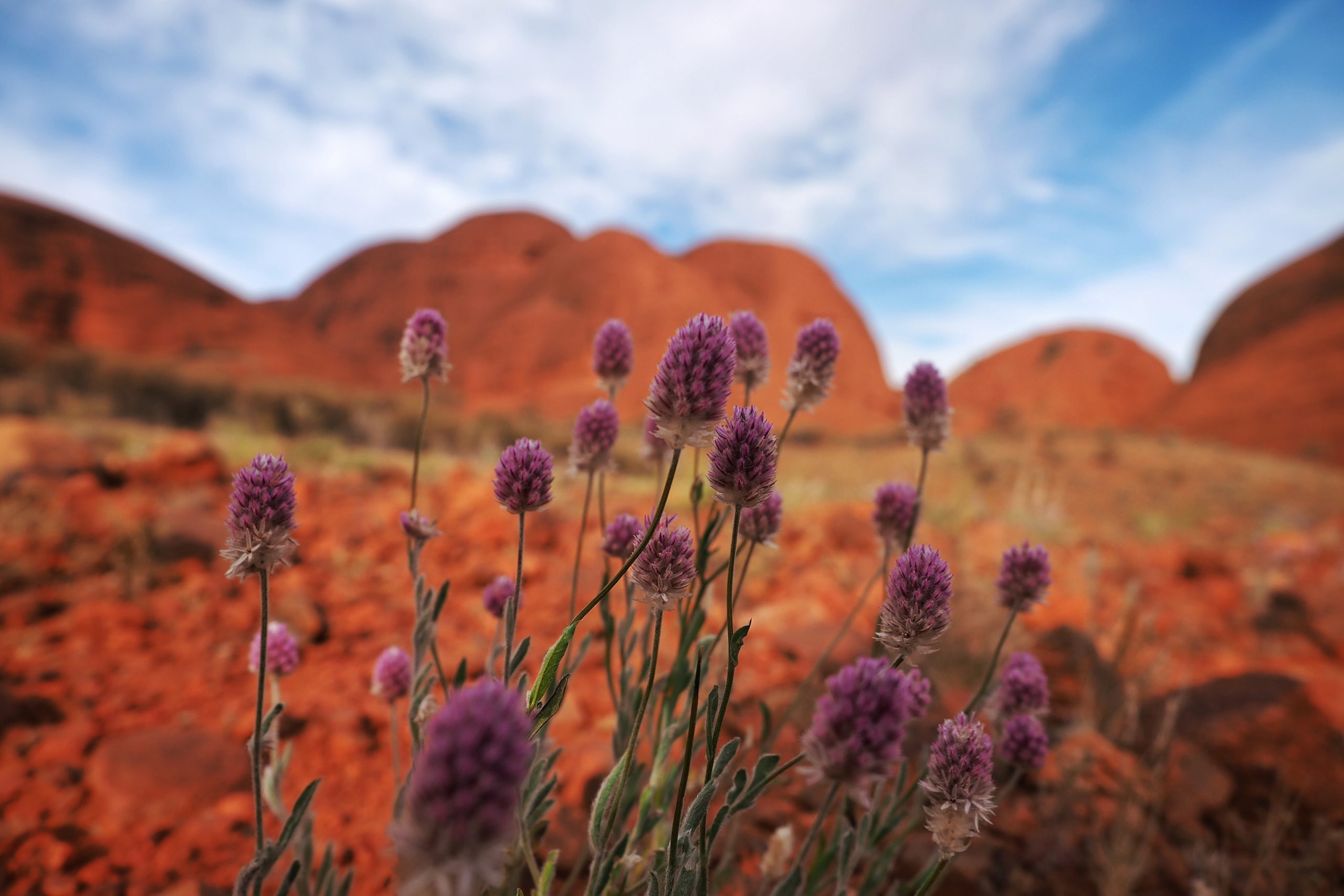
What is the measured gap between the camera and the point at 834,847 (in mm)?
1750

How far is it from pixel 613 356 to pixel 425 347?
0.70 meters

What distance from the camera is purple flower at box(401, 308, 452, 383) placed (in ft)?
6.94

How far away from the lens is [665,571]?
1428 mm

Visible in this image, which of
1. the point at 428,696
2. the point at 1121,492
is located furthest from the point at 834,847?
the point at 1121,492

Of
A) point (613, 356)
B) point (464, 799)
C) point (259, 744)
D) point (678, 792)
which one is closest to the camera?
point (464, 799)

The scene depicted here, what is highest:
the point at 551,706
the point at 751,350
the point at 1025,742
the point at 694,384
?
the point at 751,350

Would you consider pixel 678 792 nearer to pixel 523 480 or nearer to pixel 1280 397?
pixel 523 480

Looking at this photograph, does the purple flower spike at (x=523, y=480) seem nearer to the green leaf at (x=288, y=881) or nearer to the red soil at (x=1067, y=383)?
the green leaf at (x=288, y=881)

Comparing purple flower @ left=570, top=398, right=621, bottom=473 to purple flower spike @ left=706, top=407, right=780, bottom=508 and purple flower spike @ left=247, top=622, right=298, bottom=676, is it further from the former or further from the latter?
purple flower spike @ left=247, top=622, right=298, bottom=676

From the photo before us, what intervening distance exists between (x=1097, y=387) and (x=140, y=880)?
6806 cm

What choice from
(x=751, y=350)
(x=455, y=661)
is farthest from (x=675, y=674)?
(x=455, y=661)

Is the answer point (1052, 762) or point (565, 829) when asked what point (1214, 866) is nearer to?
point (1052, 762)

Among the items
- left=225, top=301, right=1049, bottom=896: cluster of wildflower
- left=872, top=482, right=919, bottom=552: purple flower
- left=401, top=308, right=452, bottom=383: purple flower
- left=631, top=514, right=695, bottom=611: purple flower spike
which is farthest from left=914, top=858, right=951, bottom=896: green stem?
left=401, top=308, right=452, bottom=383: purple flower

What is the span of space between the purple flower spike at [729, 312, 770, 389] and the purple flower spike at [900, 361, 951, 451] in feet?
1.83
